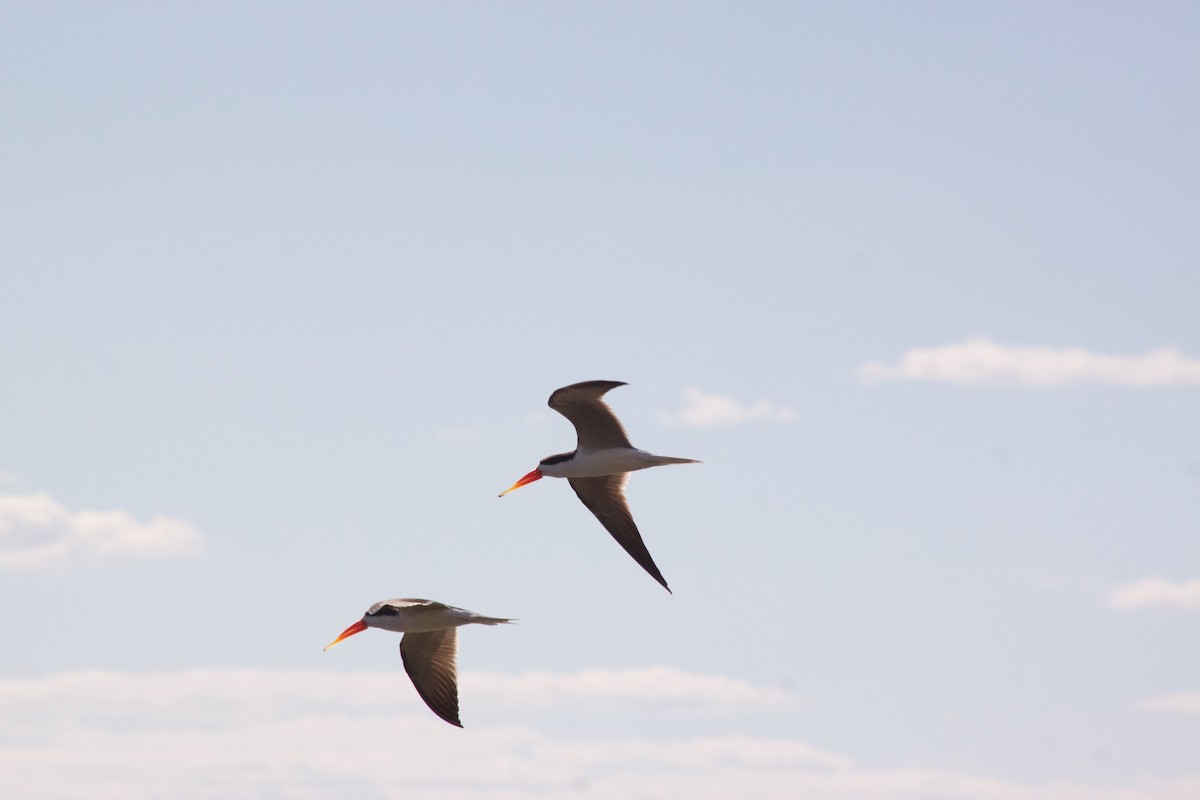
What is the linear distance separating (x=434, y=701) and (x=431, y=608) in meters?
2.33

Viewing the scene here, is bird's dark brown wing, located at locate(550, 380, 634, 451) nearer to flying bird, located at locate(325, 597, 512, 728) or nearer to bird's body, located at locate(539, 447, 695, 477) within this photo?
bird's body, located at locate(539, 447, 695, 477)

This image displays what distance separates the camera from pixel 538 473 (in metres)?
23.8

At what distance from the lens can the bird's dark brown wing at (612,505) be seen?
2344 centimetres

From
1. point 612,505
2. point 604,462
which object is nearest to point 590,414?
point 604,462

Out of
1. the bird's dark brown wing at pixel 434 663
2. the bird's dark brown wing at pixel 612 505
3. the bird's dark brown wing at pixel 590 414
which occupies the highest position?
the bird's dark brown wing at pixel 590 414

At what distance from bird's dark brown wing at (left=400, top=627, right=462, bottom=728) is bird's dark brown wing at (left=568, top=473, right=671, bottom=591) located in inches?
127

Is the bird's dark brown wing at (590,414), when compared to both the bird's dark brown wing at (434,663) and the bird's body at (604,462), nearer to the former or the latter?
the bird's body at (604,462)

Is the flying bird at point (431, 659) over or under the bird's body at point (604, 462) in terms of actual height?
under

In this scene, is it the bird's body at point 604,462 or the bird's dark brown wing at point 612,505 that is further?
the bird's dark brown wing at point 612,505

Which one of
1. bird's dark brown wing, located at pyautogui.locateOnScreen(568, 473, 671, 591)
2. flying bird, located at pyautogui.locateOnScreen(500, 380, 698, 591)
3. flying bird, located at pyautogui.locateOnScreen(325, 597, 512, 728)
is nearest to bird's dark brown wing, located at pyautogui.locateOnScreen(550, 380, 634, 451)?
flying bird, located at pyautogui.locateOnScreen(500, 380, 698, 591)

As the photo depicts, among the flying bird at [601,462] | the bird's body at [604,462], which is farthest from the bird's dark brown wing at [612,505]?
the bird's body at [604,462]

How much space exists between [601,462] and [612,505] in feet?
4.90

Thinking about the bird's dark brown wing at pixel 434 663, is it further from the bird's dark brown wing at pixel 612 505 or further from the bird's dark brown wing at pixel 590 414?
the bird's dark brown wing at pixel 590 414

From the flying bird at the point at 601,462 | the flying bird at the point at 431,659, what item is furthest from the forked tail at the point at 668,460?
the flying bird at the point at 431,659
